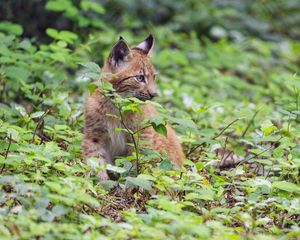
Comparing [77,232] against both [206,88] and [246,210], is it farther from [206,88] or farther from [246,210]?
[206,88]

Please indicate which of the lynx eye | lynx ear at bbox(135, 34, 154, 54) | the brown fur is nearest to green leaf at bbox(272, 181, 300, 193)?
the brown fur

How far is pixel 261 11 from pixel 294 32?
94 cm

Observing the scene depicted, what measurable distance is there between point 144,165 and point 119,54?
1414mm

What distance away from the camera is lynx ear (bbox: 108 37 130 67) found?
7262mm

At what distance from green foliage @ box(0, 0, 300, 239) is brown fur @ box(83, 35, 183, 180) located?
0.15m

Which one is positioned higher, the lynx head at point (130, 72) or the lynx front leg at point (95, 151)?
the lynx head at point (130, 72)

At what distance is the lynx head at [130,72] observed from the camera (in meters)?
7.12

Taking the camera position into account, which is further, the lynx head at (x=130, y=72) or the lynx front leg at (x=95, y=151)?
the lynx head at (x=130, y=72)

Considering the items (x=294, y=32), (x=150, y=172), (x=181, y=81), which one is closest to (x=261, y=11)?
(x=294, y=32)

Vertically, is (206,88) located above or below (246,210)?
below

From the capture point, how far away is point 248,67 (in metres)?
12.7

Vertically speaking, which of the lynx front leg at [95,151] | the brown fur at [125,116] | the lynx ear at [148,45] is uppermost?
the lynx ear at [148,45]

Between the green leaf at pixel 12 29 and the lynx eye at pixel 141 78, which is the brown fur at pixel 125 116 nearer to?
the lynx eye at pixel 141 78

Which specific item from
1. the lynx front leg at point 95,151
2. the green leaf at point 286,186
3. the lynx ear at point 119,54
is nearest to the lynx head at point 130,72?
the lynx ear at point 119,54
